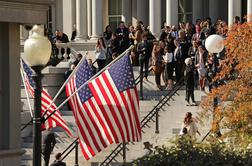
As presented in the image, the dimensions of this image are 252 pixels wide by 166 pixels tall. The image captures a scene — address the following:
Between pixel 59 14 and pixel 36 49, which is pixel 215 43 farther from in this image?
pixel 59 14

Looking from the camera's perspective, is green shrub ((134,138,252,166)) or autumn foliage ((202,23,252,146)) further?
autumn foliage ((202,23,252,146))

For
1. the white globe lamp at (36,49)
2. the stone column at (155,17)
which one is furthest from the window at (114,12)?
the white globe lamp at (36,49)

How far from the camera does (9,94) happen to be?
1700cm

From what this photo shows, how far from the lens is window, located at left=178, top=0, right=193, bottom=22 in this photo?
5144 centimetres

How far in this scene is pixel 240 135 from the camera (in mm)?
24141

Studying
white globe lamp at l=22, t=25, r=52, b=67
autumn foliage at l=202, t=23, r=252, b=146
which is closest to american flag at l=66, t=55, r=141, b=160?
autumn foliage at l=202, t=23, r=252, b=146

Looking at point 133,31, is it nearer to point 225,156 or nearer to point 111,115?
point 111,115

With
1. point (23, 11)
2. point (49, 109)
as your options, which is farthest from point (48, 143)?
point (23, 11)

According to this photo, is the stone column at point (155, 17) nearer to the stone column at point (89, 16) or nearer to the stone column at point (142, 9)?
the stone column at point (89, 16)

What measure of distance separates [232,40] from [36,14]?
10027mm

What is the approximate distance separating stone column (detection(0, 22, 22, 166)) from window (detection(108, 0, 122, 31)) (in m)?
37.2

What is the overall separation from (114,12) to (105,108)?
33029 mm

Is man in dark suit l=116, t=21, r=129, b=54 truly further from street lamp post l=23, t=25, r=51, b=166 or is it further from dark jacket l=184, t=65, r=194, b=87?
street lamp post l=23, t=25, r=51, b=166

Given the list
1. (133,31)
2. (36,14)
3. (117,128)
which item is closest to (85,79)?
(117,128)
